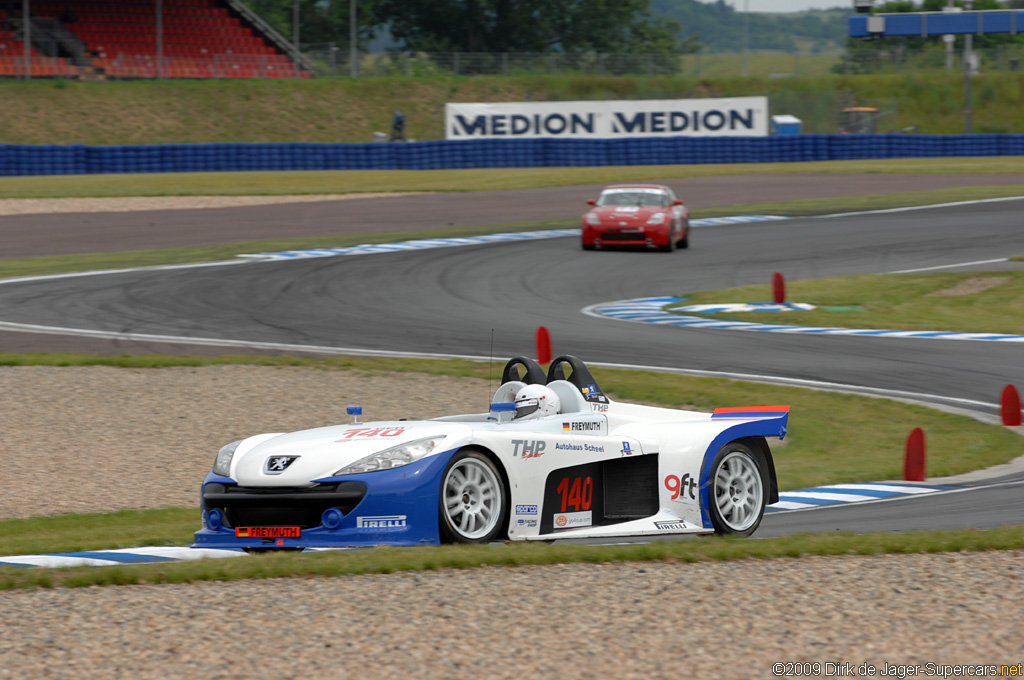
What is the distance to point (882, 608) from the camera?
5809mm

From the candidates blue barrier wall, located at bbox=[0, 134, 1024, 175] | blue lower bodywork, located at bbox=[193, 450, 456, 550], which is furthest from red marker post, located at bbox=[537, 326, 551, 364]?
blue barrier wall, located at bbox=[0, 134, 1024, 175]

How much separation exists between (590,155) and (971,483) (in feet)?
115

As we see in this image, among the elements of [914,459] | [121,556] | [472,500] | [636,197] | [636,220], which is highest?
[636,197]

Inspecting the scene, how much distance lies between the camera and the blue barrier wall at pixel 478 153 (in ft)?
138

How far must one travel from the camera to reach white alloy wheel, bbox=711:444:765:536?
26.3 ft

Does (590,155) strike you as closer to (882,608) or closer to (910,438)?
(910,438)

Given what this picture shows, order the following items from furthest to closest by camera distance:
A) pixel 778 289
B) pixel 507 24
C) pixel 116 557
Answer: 1. pixel 507 24
2. pixel 778 289
3. pixel 116 557

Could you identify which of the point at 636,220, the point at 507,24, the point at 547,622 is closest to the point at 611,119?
the point at 636,220

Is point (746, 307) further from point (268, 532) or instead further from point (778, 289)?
point (268, 532)

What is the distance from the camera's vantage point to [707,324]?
19.6 metres

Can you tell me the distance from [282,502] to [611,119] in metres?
42.8

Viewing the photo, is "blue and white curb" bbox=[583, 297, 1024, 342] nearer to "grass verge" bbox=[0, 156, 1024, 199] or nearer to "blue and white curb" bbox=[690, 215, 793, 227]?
"blue and white curb" bbox=[690, 215, 793, 227]

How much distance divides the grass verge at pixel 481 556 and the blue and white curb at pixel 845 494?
6.84 ft

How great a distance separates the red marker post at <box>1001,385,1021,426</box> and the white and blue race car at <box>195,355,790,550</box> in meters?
5.53
